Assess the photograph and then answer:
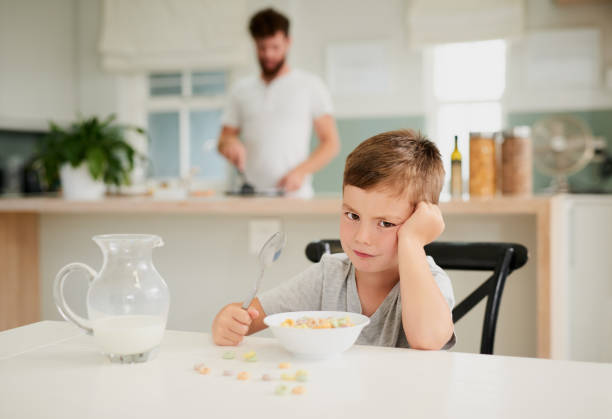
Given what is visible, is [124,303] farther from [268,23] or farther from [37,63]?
[37,63]

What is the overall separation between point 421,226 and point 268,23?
192cm

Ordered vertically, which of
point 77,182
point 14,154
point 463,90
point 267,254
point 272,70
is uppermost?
point 463,90

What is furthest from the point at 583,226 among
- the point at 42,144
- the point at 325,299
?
the point at 42,144

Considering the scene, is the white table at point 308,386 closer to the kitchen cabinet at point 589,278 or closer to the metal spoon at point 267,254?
the metal spoon at point 267,254

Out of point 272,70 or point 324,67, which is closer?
point 272,70

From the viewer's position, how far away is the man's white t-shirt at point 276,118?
2861 millimetres

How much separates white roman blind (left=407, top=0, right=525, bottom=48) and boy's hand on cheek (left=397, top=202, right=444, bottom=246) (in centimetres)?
360

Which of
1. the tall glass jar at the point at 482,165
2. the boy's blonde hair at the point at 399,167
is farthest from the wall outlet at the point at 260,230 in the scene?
the boy's blonde hair at the point at 399,167

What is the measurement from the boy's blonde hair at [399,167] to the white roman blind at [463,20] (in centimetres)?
349

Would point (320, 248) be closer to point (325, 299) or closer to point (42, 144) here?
point (325, 299)

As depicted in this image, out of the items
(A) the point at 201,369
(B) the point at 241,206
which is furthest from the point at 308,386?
(B) the point at 241,206

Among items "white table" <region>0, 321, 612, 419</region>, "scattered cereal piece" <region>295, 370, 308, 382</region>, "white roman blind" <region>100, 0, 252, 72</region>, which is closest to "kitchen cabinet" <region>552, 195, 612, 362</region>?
"white table" <region>0, 321, 612, 419</region>

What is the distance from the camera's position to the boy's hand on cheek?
1.00 m

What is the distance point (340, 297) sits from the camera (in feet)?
3.74
